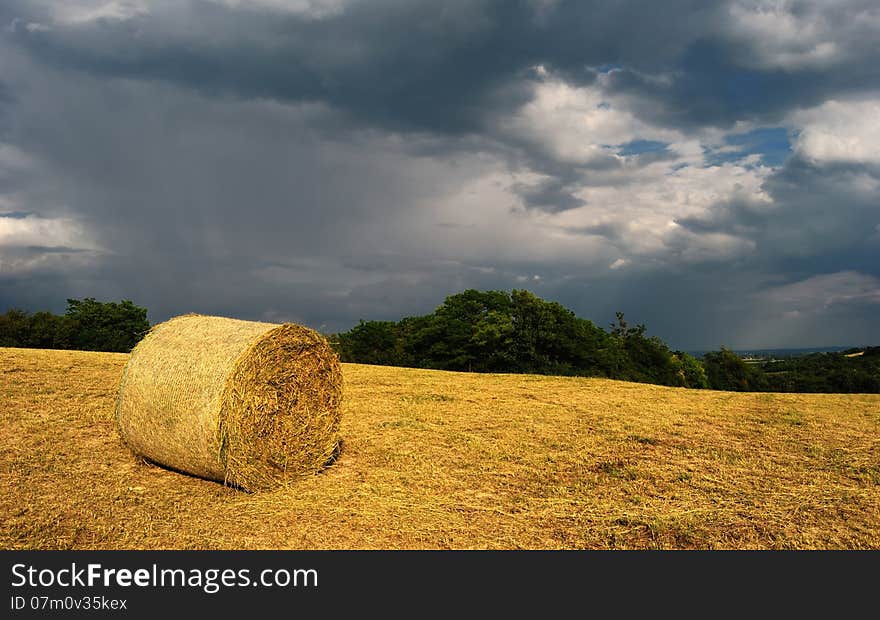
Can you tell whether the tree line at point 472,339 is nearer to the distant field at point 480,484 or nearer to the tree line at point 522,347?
the tree line at point 522,347

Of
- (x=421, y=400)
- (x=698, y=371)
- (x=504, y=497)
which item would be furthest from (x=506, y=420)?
(x=698, y=371)

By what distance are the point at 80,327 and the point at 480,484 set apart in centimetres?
4045

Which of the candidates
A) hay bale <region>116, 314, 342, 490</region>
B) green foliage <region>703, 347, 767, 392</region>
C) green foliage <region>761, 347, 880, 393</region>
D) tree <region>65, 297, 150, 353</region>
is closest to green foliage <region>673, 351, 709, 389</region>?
green foliage <region>703, 347, 767, 392</region>

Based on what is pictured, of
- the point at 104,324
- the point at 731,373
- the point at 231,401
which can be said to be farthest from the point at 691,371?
the point at 231,401

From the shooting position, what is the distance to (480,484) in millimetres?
A: 7520

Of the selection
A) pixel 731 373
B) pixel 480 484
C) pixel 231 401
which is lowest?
pixel 731 373

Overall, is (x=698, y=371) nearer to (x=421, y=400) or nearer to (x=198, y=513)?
(x=421, y=400)

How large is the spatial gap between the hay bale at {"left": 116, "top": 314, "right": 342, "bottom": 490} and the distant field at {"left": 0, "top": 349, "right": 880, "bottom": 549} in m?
0.37

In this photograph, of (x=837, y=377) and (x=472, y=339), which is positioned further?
(x=837, y=377)

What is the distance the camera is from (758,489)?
7512 millimetres

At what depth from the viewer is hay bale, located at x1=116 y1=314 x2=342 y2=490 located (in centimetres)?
731

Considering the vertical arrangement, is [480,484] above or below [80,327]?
below

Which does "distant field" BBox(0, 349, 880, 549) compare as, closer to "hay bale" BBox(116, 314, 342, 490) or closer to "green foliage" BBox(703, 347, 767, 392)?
"hay bale" BBox(116, 314, 342, 490)

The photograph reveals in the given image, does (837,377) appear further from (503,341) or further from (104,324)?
(104,324)
